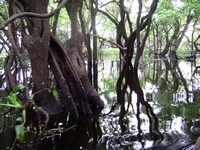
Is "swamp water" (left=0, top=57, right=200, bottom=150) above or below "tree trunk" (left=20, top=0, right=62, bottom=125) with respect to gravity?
below

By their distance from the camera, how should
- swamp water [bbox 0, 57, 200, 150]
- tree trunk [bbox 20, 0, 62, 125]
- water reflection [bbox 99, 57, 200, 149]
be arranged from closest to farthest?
swamp water [bbox 0, 57, 200, 150] < water reflection [bbox 99, 57, 200, 149] < tree trunk [bbox 20, 0, 62, 125]

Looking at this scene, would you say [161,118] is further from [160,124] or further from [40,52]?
[40,52]

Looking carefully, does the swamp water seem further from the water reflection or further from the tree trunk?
the tree trunk

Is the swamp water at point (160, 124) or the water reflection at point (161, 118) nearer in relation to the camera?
the swamp water at point (160, 124)

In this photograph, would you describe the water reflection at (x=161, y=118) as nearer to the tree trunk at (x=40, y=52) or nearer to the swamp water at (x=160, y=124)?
the swamp water at (x=160, y=124)

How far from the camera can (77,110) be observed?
6.12 m

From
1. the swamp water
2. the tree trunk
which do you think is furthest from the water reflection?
the tree trunk

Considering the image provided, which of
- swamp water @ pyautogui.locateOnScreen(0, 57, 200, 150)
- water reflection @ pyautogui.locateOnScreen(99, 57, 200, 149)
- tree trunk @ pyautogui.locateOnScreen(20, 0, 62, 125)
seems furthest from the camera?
tree trunk @ pyautogui.locateOnScreen(20, 0, 62, 125)

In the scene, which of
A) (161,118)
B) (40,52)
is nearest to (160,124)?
(161,118)

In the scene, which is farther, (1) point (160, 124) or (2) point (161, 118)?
(2) point (161, 118)

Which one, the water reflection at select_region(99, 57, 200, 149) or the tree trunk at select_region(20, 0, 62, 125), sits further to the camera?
the tree trunk at select_region(20, 0, 62, 125)

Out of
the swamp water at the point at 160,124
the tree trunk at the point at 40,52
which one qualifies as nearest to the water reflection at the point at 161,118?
the swamp water at the point at 160,124

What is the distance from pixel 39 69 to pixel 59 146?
211cm

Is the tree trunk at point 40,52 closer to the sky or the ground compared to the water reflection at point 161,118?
closer to the sky
